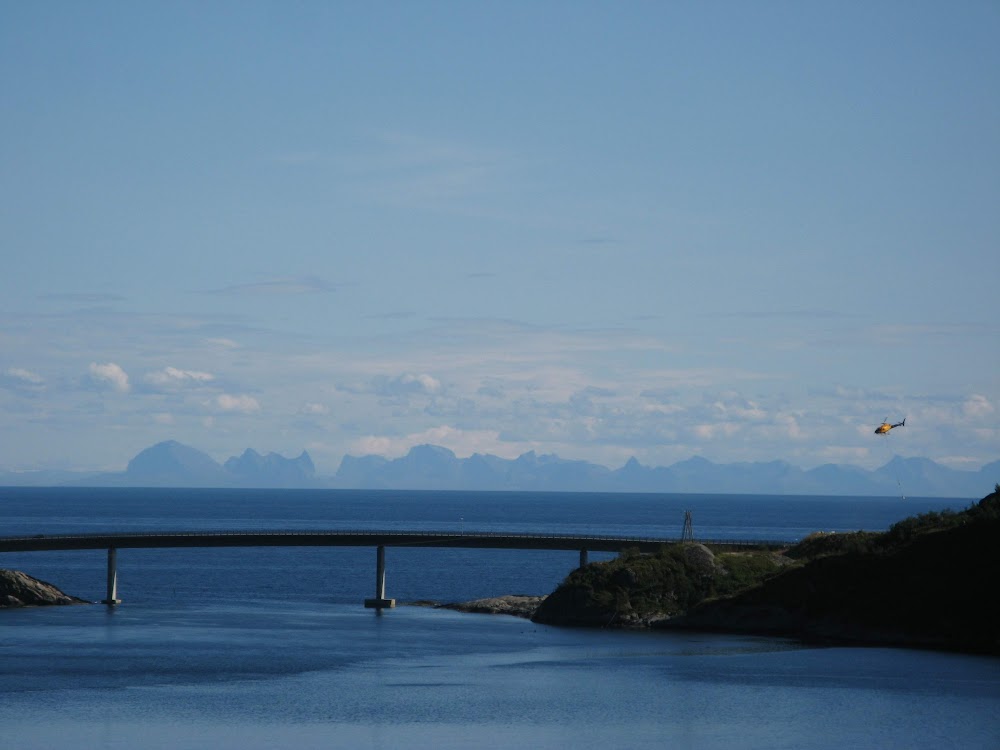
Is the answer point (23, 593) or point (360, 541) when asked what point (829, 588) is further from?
point (23, 593)

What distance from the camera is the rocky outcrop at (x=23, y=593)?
134125 mm

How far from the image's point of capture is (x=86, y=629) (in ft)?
382

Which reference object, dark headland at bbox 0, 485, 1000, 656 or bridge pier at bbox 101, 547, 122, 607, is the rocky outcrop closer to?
dark headland at bbox 0, 485, 1000, 656

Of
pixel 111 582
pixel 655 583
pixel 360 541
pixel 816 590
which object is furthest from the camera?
pixel 360 541

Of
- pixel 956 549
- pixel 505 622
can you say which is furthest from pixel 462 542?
pixel 956 549

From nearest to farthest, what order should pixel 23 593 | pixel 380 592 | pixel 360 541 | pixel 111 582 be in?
pixel 23 593, pixel 111 582, pixel 360 541, pixel 380 592

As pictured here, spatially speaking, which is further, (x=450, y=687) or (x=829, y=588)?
(x=829, y=588)

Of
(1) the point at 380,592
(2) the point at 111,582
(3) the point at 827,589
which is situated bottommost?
(1) the point at 380,592

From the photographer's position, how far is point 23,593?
13500 centimetres

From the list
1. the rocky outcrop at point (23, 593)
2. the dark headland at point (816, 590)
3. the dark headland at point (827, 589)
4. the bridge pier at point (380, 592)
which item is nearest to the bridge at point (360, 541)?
the bridge pier at point (380, 592)

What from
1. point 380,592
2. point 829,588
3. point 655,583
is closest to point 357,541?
point 380,592

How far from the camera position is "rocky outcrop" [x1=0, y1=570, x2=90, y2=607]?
13412cm

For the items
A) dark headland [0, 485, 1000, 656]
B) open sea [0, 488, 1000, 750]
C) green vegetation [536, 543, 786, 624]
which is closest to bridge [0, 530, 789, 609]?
dark headland [0, 485, 1000, 656]

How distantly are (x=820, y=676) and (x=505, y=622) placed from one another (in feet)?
133
